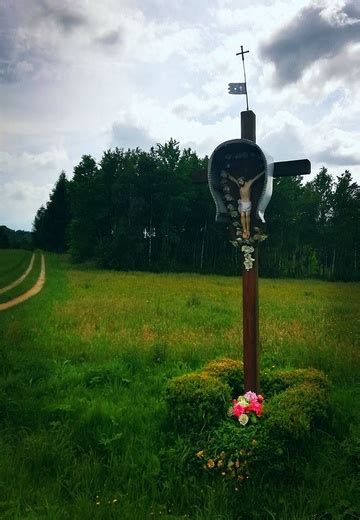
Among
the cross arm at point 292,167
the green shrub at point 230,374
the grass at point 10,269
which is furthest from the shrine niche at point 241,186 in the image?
the grass at point 10,269

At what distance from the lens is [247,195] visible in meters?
5.76

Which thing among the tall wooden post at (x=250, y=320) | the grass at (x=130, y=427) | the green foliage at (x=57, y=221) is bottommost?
the grass at (x=130, y=427)

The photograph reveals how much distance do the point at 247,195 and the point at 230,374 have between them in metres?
2.50

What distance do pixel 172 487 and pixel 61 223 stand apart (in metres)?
86.9

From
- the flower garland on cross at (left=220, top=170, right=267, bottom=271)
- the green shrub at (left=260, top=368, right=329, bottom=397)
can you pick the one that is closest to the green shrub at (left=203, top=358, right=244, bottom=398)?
the green shrub at (left=260, top=368, right=329, bottom=397)

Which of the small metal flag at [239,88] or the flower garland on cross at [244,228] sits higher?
the small metal flag at [239,88]

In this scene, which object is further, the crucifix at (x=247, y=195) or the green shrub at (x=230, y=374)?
the green shrub at (x=230, y=374)

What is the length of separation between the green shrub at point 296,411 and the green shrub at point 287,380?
0.58ft

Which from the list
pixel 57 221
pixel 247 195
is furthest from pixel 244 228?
pixel 57 221

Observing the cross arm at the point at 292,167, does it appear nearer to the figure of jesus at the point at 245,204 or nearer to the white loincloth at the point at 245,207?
the figure of jesus at the point at 245,204

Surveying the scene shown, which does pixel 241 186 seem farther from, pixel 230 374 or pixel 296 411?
pixel 296 411

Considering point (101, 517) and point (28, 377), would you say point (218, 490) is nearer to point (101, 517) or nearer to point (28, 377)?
point (101, 517)

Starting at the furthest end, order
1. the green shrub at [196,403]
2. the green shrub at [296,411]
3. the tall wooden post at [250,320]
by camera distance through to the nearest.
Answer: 1. the tall wooden post at [250,320]
2. the green shrub at [196,403]
3. the green shrub at [296,411]

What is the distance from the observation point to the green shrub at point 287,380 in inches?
231
